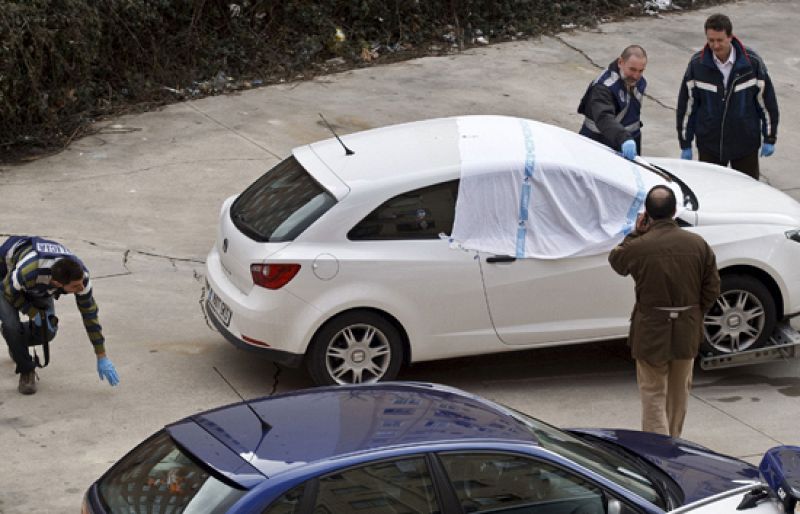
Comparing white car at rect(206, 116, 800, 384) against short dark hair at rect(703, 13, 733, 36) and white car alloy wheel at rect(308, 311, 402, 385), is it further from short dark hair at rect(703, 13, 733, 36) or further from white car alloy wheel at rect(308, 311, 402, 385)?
short dark hair at rect(703, 13, 733, 36)

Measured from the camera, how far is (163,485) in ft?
16.9

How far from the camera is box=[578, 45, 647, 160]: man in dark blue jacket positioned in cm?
1083

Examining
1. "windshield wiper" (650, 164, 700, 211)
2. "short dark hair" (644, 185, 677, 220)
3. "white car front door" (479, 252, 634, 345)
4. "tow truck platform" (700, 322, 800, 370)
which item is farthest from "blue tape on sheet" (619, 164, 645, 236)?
"short dark hair" (644, 185, 677, 220)

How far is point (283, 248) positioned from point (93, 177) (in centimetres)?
515

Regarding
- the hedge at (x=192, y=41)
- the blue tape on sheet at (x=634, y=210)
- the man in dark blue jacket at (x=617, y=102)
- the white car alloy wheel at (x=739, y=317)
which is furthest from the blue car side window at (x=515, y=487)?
the hedge at (x=192, y=41)

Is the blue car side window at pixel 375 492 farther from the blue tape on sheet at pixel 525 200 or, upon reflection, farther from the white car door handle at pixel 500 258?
the blue tape on sheet at pixel 525 200

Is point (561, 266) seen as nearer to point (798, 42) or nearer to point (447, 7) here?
point (447, 7)

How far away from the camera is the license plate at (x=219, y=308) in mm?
8922

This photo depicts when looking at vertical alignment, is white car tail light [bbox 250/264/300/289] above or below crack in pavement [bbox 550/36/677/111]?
above

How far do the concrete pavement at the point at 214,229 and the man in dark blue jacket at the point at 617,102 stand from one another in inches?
73.4

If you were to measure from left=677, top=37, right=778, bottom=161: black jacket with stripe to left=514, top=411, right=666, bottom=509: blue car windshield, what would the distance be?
633 cm

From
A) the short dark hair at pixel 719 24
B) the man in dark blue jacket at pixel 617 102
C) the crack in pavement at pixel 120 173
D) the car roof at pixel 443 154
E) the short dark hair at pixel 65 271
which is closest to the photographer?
the short dark hair at pixel 65 271

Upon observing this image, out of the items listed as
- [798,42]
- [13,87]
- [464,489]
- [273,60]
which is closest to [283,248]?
[464,489]

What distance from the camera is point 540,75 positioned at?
16453 mm
